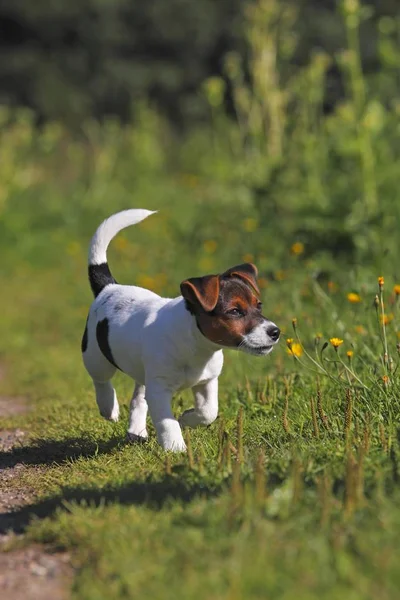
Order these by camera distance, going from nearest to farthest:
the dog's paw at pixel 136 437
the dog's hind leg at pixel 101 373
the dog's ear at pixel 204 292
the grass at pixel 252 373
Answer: the grass at pixel 252 373, the dog's ear at pixel 204 292, the dog's paw at pixel 136 437, the dog's hind leg at pixel 101 373

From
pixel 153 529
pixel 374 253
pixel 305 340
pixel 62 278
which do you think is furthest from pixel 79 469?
pixel 62 278

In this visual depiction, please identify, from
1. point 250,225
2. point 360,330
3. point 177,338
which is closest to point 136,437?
point 177,338

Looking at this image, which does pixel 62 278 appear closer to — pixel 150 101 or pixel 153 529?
pixel 153 529

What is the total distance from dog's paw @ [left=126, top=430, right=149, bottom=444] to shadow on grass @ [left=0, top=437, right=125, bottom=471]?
0.04 metres

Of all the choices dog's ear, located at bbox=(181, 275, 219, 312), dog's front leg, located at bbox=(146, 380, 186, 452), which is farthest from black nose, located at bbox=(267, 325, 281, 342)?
dog's front leg, located at bbox=(146, 380, 186, 452)

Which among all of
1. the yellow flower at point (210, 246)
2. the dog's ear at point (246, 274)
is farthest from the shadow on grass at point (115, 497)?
the yellow flower at point (210, 246)

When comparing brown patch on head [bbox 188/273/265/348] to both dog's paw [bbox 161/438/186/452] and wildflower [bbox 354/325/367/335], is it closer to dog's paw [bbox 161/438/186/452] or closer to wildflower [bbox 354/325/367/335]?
dog's paw [bbox 161/438/186/452]

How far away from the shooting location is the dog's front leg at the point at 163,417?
4.24 meters

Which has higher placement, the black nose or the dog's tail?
the dog's tail

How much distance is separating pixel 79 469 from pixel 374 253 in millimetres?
4103

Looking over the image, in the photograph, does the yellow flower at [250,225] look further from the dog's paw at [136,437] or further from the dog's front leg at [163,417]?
the dog's front leg at [163,417]

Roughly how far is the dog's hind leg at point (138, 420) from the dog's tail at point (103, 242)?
2.10 feet

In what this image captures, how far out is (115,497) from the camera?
363 centimetres

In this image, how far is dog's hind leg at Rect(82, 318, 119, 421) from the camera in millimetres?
4883
